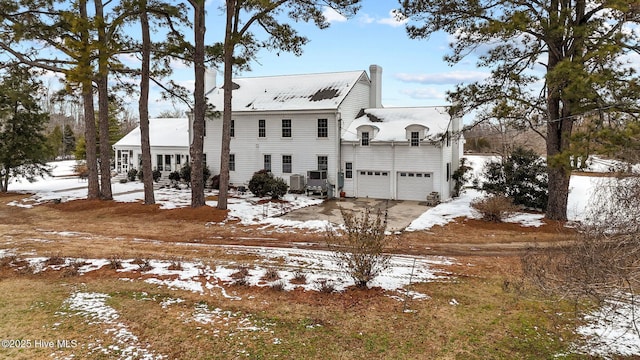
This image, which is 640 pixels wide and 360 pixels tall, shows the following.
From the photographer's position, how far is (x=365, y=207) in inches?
850

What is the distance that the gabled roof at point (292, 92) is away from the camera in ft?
87.1

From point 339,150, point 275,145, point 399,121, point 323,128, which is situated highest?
point 399,121

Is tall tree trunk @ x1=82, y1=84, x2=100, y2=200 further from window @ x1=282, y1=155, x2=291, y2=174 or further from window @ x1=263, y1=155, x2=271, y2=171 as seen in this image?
window @ x1=282, y1=155, x2=291, y2=174

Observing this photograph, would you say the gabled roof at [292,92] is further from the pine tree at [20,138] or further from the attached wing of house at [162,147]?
the pine tree at [20,138]

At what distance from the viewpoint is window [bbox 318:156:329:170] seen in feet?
85.0

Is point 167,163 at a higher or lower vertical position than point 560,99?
lower

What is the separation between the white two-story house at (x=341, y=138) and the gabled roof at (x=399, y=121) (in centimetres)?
6

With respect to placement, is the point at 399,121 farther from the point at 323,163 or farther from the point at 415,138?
the point at 323,163

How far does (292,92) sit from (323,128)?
14.9ft

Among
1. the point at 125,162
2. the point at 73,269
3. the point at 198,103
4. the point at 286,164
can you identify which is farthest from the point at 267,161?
the point at 73,269

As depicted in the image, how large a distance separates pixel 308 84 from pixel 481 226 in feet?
55.6

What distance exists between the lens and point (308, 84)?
29.0 meters

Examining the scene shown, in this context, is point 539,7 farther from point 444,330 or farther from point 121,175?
point 121,175

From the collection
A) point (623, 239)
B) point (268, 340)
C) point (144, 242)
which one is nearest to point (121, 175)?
point (144, 242)
